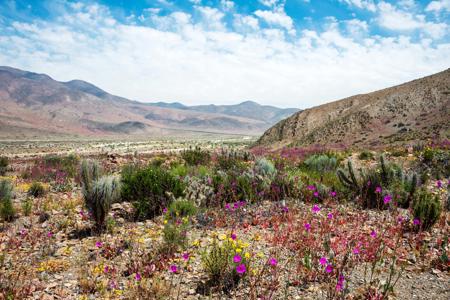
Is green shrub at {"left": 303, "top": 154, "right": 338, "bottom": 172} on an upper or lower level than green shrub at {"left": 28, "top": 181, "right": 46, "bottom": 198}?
upper

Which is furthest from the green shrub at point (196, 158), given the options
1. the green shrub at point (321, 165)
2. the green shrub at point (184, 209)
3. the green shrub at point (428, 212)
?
the green shrub at point (428, 212)

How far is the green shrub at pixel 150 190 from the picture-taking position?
708 cm

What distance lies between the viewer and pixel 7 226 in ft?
21.2

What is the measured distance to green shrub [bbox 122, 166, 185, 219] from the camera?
708 centimetres

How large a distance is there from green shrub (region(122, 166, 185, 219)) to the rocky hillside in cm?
2812

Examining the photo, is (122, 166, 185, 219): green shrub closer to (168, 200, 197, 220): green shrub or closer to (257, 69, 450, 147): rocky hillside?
(168, 200, 197, 220): green shrub

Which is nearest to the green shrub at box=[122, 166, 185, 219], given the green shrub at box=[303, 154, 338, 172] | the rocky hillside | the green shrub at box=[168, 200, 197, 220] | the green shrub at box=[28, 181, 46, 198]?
the green shrub at box=[168, 200, 197, 220]

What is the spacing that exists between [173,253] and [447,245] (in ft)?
13.5

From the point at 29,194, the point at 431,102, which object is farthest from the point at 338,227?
the point at 431,102

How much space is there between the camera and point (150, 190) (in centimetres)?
752

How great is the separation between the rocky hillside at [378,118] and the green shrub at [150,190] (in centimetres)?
2812

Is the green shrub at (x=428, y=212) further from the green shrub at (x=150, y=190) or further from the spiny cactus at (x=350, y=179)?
the green shrub at (x=150, y=190)

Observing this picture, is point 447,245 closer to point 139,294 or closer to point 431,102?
point 139,294

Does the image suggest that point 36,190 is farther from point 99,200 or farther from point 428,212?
point 428,212
